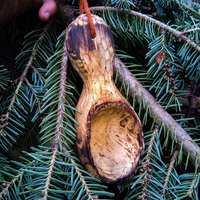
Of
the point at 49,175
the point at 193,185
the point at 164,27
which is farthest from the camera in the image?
the point at 164,27

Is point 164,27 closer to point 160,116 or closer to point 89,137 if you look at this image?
point 160,116

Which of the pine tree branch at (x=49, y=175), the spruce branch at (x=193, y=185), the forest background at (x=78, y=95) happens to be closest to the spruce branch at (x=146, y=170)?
the forest background at (x=78, y=95)

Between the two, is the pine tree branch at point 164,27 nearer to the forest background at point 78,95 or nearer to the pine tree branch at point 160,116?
the forest background at point 78,95

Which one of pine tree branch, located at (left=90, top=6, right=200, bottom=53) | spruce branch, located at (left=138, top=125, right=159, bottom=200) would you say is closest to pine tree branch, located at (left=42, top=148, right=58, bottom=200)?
spruce branch, located at (left=138, top=125, right=159, bottom=200)

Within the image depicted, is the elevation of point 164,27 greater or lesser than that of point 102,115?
greater

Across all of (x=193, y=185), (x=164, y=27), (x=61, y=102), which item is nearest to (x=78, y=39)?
(x=61, y=102)

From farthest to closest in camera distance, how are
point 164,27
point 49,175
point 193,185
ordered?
point 164,27, point 193,185, point 49,175

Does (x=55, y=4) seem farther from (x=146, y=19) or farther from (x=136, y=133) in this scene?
(x=136, y=133)
